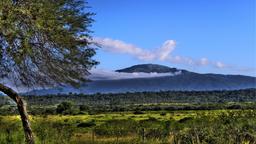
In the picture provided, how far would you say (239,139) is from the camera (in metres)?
20.5

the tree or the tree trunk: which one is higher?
the tree trunk

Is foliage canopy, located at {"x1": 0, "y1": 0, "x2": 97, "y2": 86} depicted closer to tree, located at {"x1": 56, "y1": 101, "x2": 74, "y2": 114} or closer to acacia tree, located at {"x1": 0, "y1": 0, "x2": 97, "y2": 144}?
acacia tree, located at {"x1": 0, "y1": 0, "x2": 97, "y2": 144}

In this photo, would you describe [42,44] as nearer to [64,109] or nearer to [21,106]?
[21,106]

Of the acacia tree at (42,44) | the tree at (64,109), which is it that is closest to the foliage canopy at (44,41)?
the acacia tree at (42,44)

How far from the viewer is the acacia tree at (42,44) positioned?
17219 millimetres

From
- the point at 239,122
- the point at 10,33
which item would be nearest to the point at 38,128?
the point at 10,33

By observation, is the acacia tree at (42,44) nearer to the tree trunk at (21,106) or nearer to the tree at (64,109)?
the tree trunk at (21,106)

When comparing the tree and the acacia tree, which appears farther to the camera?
the tree

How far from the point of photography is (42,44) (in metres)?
18.7

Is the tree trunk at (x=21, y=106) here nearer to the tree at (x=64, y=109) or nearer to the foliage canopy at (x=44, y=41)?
the foliage canopy at (x=44, y=41)

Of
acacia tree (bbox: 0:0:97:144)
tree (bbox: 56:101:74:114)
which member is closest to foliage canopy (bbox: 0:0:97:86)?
acacia tree (bbox: 0:0:97:144)

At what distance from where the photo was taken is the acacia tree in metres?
17.2

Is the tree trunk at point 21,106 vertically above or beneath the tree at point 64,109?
above

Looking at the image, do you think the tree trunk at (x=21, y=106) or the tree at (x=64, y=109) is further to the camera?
the tree at (x=64, y=109)
